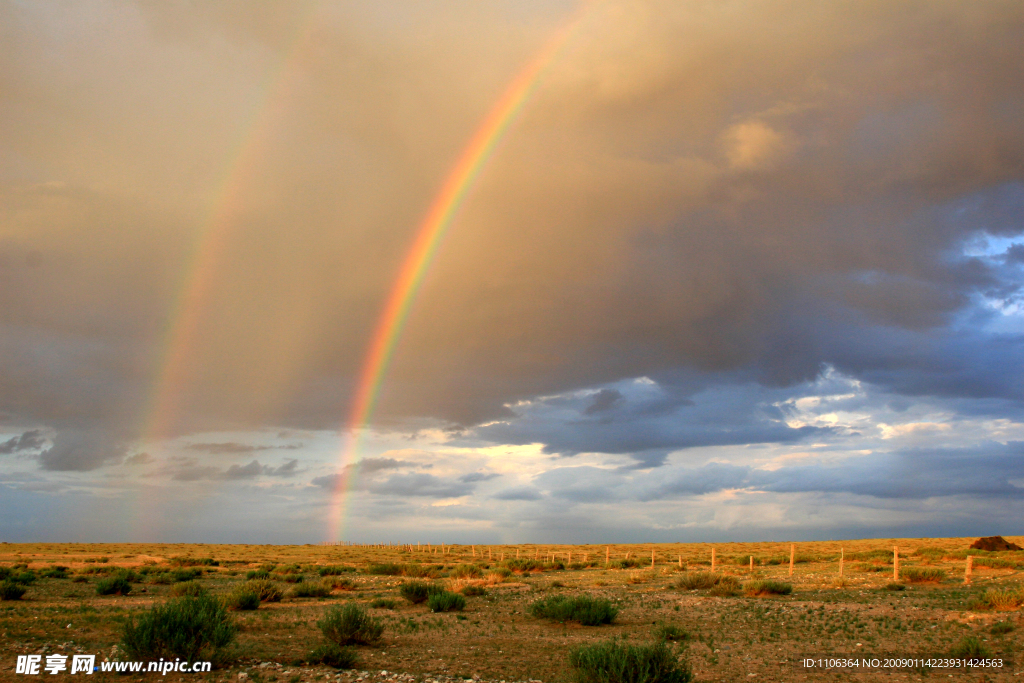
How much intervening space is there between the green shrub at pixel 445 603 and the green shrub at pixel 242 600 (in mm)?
6836

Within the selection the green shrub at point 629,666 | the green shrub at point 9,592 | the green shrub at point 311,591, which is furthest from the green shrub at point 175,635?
the green shrub at point 9,592

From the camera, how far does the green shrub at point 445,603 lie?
24.4 m

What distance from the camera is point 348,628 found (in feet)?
55.1

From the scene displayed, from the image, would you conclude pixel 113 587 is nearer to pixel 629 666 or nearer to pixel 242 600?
pixel 242 600

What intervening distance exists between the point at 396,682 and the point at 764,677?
7695 mm

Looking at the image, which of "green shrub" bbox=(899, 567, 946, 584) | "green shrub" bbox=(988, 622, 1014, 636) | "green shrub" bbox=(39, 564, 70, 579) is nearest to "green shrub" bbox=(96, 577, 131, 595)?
"green shrub" bbox=(39, 564, 70, 579)

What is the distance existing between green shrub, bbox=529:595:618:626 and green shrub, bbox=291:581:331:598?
13.7 metres

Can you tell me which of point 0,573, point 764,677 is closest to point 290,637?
point 764,677

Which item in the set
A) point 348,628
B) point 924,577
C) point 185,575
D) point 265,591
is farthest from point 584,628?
point 185,575

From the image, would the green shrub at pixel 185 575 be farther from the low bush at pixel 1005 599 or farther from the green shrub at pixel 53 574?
the low bush at pixel 1005 599

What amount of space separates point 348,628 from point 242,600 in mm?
10075

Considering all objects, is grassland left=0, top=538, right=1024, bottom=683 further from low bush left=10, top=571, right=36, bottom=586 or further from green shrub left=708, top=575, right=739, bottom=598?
low bush left=10, top=571, right=36, bottom=586

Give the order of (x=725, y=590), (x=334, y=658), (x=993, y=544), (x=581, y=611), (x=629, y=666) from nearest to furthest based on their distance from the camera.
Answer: (x=629, y=666), (x=334, y=658), (x=581, y=611), (x=725, y=590), (x=993, y=544)

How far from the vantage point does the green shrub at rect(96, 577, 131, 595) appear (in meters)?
31.0
